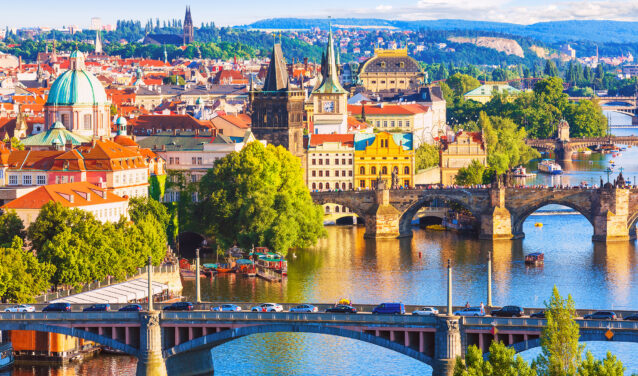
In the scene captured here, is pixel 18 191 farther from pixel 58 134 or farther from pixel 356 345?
pixel 356 345

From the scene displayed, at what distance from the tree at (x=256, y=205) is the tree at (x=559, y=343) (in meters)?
43.7

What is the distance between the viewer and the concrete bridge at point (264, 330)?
61.5 meters

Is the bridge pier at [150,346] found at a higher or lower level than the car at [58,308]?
lower

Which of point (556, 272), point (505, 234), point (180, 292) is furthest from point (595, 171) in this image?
point (180, 292)

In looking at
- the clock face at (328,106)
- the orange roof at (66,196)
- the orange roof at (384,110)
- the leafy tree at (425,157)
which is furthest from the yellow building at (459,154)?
the orange roof at (66,196)

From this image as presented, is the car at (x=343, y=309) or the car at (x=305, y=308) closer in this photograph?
the car at (x=343, y=309)

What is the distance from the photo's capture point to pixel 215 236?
105 meters

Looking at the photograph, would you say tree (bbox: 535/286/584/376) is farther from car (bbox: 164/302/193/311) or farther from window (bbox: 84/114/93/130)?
window (bbox: 84/114/93/130)

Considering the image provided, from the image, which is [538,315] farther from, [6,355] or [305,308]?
[6,355]

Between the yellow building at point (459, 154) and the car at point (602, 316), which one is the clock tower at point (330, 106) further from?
the car at point (602, 316)

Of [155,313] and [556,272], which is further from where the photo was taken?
[556,272]

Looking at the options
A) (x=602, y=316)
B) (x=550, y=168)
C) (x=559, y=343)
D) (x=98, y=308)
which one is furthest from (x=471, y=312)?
(x=550, y=168)

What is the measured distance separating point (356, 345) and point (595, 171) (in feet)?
303

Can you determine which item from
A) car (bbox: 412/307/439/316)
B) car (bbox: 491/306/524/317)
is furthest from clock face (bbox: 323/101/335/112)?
car (bbox: 491/306/524/317)
